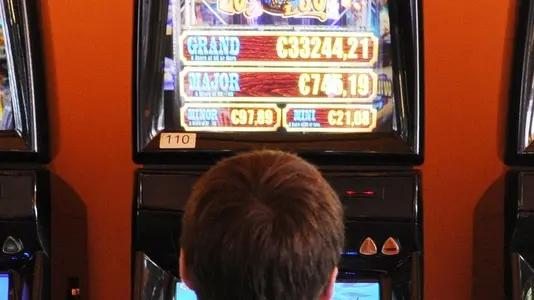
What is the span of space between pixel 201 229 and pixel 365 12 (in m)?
0.85

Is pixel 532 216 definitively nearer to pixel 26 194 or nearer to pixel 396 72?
pixel 396 72

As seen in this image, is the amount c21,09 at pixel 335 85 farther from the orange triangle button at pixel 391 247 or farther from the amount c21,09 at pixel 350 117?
the orange triangle button at pixel 391 247

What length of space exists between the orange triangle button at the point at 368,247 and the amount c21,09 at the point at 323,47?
375 mm

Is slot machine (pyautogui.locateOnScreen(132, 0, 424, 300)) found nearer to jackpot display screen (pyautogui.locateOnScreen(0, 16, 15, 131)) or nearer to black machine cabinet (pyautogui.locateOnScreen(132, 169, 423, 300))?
black machine cabinet (pyautogui.locateOnScreen(132, 169, 423, 300))

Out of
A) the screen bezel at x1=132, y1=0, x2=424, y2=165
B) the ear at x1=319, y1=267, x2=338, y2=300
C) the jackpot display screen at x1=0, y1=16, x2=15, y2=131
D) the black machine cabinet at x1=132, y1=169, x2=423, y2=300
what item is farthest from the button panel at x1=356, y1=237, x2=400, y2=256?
the jackpot display screen at x1=0, y1=16, x2=15, y2=131

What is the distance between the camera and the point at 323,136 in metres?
1.64

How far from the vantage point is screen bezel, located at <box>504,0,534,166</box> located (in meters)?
1.66

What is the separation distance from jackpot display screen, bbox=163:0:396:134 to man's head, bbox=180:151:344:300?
0.71 meters

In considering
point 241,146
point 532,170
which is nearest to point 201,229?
point 241,146

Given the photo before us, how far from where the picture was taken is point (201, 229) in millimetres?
899

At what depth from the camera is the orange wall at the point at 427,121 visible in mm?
2225

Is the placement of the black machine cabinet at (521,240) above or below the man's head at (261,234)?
below

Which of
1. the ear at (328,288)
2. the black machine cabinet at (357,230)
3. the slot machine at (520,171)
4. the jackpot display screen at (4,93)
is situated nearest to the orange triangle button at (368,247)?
the black machine cabinet at (357,230)

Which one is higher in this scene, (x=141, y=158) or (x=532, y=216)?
(x=141, y=158)
